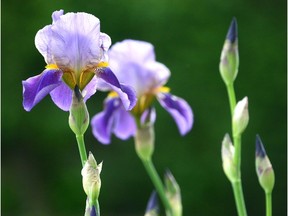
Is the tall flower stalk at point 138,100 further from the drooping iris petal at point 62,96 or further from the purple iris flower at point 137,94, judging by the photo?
the drooping iris petal at point 62,96

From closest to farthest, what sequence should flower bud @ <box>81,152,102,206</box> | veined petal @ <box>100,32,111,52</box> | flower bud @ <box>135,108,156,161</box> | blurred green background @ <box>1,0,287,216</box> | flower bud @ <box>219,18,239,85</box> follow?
flower bud @ <box>81,152,102,206</box>
veined petal @ <box>100,32,111,52</box>
flower bud @ <box>219,18,239,85</box>
flower bud @ <box>135,108,156,161</box>
blurred green background @ <box>1,0,287,216</box>

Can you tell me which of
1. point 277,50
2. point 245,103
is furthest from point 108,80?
point 277,50

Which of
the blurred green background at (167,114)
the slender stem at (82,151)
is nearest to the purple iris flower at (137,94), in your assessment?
the slender stem at (82,151)

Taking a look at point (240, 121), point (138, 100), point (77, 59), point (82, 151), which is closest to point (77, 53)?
point (77, 59)

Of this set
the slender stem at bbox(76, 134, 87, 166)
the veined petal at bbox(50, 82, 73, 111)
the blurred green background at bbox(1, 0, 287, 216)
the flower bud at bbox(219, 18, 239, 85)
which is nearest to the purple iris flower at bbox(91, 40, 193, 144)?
the flower bud at bbox(219, 18, 239, 85)

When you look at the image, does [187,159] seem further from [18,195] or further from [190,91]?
[18,195]

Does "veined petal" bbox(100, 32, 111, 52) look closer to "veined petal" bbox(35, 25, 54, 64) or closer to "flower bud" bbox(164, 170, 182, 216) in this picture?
"veined petal" bbox(35, 25, 54, 64)

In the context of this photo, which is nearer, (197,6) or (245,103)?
(245,103)
